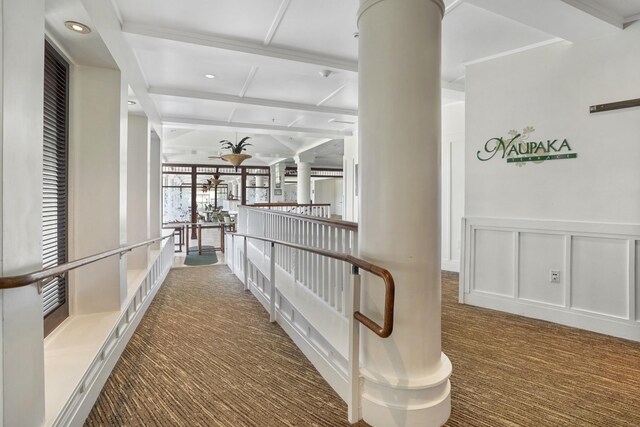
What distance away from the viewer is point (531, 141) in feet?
10.6

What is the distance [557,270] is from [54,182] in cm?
440

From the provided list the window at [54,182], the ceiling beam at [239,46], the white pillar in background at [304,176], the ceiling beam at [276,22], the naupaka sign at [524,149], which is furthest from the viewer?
the white pillar in background at [304,176]

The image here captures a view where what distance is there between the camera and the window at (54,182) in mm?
2182

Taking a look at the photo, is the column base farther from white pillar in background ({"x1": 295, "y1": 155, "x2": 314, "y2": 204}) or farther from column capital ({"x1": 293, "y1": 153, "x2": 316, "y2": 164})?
column capital ({"x1": 293, "y1": 153, "x2": 316, "y2": 164})

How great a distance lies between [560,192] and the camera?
3084 mm

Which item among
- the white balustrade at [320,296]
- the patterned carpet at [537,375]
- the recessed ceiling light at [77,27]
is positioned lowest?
the patterned carpet at [537,375]

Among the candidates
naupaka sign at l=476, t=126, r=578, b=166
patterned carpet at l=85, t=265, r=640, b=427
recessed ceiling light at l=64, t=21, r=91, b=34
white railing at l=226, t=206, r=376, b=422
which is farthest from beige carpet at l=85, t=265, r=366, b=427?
naupaka sign at l=476, t=126, r=578, b=166

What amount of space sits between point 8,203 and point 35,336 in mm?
579

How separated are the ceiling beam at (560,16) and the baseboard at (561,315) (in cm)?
251

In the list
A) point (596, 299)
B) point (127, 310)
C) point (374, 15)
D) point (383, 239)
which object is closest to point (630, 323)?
point (596, 299)

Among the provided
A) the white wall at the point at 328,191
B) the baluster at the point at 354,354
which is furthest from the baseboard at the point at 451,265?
the white wall at the point at 328,191

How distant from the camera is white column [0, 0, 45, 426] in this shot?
1.14 m

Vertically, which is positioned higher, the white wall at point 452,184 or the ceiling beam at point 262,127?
the ceiling beam at point 262,127

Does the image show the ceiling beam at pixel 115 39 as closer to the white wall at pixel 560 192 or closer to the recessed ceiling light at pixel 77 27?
the recessed ceiling light at pixel 77 27
